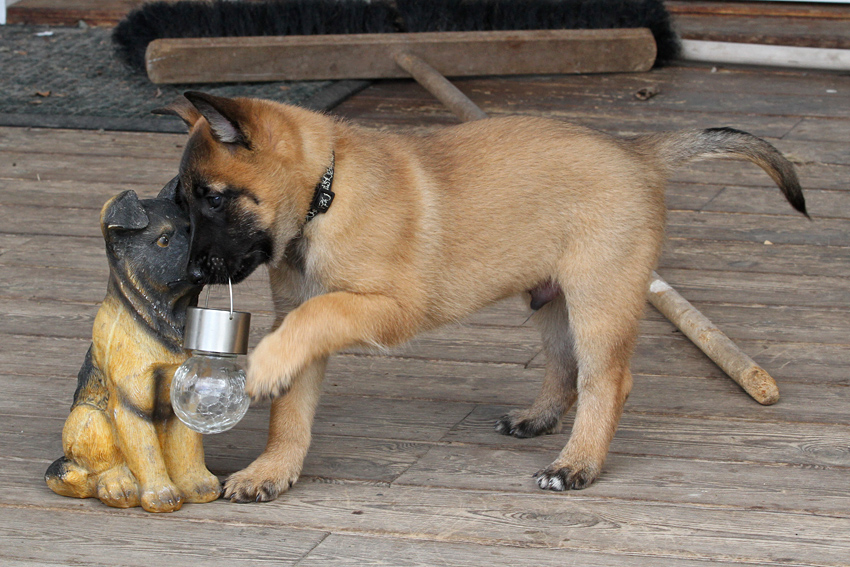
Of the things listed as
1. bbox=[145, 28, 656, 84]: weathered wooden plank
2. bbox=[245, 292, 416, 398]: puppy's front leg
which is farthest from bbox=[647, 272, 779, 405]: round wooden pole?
bbox=[145, 28, 656, 84]: weathered wooden plank

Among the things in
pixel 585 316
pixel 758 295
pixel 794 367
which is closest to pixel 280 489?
pixel 585 316

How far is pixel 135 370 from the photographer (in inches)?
105

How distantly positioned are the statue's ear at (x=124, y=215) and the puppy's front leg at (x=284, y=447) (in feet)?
2.19

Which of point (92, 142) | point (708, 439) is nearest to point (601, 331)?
point (708, 439)

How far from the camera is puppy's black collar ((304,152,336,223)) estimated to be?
277cm

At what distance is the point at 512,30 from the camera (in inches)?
279

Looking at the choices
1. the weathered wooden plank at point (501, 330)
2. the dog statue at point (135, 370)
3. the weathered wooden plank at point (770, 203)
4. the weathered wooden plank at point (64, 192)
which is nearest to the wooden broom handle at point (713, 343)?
the weathered wooden plank at point (501, 330)

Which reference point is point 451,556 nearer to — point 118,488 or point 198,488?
point 198,488

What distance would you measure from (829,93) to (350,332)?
514 centimetres

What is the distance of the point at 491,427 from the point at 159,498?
3.76ft

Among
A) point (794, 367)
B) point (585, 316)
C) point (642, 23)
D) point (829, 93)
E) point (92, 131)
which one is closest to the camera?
point (585, 316)

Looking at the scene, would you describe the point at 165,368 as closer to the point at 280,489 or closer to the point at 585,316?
the point at 280,489

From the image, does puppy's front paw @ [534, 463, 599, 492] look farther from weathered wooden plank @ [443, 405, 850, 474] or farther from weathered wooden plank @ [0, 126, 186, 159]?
weathered wooden plank @ [0, 126, 186, 159]

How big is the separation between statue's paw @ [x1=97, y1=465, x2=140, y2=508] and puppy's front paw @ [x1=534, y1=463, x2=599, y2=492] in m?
1.12
